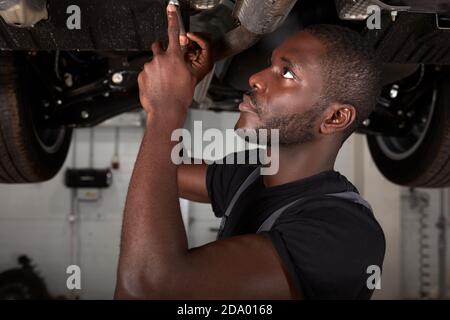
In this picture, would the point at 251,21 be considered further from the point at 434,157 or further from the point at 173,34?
the point at 434,157

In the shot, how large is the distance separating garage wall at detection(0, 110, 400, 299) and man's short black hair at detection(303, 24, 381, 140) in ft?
13.2

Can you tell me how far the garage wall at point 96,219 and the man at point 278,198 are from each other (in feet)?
13.2

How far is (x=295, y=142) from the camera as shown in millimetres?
979

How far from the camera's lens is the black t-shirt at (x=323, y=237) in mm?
752

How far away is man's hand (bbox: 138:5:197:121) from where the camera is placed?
820mm

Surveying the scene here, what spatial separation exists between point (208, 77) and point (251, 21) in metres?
0.33

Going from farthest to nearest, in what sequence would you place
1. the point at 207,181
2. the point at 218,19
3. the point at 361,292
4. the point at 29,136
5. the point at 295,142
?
the point at 29,136, the point at 207,181, the point at 218,19, the point at 295,142, the point at 361,292

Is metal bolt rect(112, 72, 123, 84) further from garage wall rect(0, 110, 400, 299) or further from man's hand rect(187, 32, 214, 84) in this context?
garage wall rect(0, 110, 400, 299)

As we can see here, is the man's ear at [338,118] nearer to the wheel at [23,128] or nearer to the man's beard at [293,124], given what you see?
the man's beard at [293,124]

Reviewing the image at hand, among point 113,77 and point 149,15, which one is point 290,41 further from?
point 113,77

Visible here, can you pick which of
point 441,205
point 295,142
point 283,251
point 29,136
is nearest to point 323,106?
point 295,142
